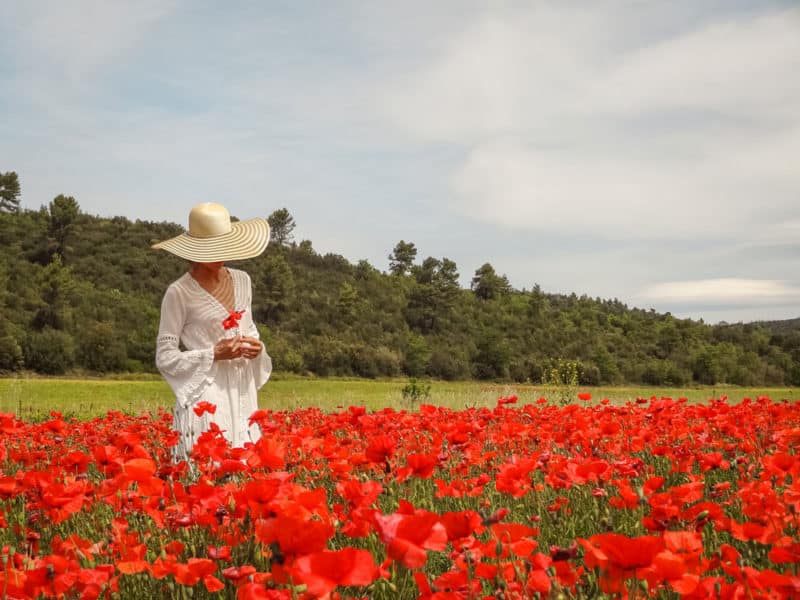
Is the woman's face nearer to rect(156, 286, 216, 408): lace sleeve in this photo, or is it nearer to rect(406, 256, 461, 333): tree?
rect(156, 286, 216, 408): lace sleeve

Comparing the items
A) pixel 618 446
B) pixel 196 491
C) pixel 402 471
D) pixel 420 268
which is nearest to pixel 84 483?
pixel 196 491

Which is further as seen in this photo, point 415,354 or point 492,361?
point 492,361

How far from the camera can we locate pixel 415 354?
148 feet

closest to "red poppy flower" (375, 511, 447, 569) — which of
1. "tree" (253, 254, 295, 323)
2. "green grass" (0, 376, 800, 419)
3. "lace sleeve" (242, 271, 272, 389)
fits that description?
"lace sleeve" (242, 271, 272, 389)

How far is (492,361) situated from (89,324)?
27389 mm

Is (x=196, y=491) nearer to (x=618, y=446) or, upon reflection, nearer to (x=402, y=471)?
(x=402, y=471)

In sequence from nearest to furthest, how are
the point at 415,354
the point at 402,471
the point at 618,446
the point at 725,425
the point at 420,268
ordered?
1. the point at 402,471
2. the point at 618,446
3. the point at 725,425
4. the point at 415,354
5. the point at 420,268

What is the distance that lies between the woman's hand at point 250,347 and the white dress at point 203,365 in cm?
20

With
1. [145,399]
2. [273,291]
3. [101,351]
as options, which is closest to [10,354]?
[101,351]

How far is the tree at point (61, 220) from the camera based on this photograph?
159 feet

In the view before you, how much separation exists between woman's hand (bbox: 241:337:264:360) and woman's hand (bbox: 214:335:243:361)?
29mm

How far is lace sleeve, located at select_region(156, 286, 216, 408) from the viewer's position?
395 cm

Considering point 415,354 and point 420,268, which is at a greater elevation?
point 420,268

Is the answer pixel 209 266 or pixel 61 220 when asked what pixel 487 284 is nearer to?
pixel 61 220
